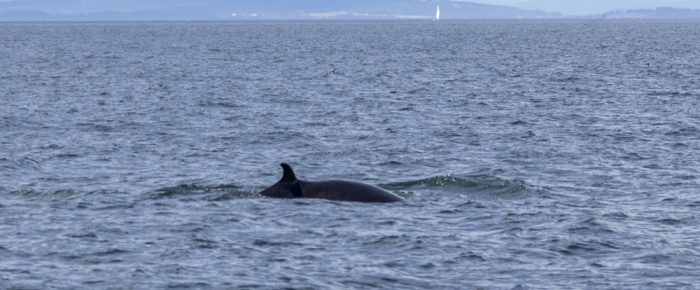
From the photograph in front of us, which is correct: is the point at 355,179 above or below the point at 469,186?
below

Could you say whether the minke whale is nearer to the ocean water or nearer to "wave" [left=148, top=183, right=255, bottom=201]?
the ocean water

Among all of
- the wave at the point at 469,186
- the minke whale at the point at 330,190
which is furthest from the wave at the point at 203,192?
the wave at the point at 469,186

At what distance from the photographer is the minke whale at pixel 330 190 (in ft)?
82.3

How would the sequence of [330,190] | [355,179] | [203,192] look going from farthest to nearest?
[355,179], [203,192], [330,190]

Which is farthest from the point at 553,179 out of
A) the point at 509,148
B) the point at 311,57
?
the point at 311,57

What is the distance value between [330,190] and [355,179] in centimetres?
453

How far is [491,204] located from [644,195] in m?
3.55

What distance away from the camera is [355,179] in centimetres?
2972

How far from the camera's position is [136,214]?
2394cm

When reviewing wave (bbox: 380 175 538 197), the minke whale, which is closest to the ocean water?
wave (bbox: 380 175 538 197)

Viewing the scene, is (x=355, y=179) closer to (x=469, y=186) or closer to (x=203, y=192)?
(x=469, y=186)

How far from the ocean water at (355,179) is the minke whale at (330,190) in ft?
1.42

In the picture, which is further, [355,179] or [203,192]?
[355,179]

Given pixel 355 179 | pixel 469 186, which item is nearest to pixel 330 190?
pixel 469 186
